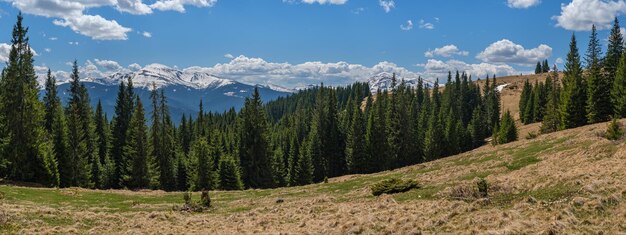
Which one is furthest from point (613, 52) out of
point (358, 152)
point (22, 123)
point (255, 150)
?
point (22, 123)

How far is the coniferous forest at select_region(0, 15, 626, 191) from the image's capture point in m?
45.9

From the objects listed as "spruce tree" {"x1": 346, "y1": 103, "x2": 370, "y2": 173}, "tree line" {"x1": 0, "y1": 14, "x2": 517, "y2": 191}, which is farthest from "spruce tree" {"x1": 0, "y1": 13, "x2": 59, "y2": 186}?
"spruce tree" {"x1": 346, "y1": 103, "x2": 370, "y2": 173}

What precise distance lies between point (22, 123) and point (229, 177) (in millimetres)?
28075

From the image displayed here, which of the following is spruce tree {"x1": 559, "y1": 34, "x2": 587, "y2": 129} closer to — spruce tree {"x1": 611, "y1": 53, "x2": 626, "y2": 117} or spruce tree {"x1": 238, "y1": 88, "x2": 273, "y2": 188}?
spruce tree {"x1": 611, "y1": 53, "x2": 626, "y2": 117}

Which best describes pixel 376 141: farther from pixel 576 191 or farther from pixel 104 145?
pixel 576 191

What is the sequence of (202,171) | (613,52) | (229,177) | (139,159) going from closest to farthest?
(139,159)
(202,171)
(229,177)
(613,52)

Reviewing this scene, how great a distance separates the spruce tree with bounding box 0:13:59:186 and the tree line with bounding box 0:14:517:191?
0.29 feet

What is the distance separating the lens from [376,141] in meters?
88.8

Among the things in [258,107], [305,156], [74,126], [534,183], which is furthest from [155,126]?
[534,183]

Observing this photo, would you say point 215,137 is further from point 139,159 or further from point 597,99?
point 597,99

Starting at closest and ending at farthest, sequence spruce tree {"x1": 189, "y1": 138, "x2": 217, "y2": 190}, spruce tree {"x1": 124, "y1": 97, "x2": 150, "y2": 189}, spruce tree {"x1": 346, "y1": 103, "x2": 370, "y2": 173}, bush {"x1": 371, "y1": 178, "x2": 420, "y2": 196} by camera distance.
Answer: bush {"x1": 371, "y1": 178, "x2": 420, "y2": 196}
spruce tree {"x1": 124, "y1": 97, "x2": 150, "y2": 189}
spruce tree {"x1": 189, "y1": 138, "x2": 217, "y2": 190}
spruce tree {"x1": 346, "y1": 103, "x2": 370, "y2": 173}

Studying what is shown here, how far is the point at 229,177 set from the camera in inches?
2574

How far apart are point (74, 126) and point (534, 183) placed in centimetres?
5704

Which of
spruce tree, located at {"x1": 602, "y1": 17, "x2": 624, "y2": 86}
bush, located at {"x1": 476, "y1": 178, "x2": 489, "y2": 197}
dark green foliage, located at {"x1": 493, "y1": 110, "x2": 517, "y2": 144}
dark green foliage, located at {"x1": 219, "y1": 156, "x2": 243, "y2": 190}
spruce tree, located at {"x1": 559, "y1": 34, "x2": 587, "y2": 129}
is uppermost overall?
spruce tree, located at {"x1": 602, "y1": 17, "x2": 624, "y2": 86}
